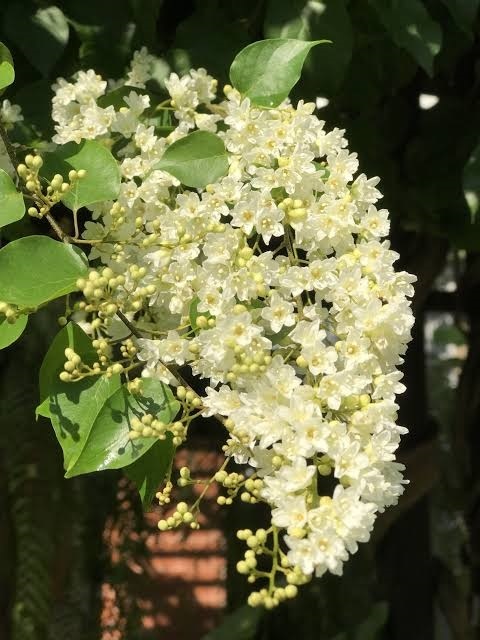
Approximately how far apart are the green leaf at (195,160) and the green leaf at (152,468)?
0.75ft

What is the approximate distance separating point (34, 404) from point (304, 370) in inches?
40.5

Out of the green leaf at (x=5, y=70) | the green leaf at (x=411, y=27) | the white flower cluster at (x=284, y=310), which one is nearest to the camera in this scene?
the white flower cluster at (x=284, y=310)

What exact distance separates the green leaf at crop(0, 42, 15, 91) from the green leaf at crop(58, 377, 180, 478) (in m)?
0.26

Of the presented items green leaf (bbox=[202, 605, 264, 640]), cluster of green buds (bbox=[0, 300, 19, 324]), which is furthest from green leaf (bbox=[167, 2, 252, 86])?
green leaf (bbox=[202, 605, 264, 640])

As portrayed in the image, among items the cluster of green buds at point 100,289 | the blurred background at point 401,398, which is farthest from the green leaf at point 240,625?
the cluster of green buds at point 100,289

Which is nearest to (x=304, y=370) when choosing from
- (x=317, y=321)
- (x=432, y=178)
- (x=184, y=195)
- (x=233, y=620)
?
(x=317, y=321)

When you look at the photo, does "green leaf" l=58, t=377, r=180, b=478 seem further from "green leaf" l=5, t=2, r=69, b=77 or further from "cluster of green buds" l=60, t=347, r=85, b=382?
"green leaf" l=5, t=2, r=69, b=77

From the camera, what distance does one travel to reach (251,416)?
0.71m

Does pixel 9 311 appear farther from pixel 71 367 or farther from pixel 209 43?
pixel 209 43

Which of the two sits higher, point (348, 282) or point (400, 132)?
point (348, 282)

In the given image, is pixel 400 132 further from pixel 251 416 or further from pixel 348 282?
pixel 251 416

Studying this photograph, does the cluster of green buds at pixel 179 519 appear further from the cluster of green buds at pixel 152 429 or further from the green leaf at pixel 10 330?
the green leaf at pixel 10 330

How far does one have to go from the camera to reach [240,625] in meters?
1.92

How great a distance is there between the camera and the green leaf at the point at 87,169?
842 millimetres
